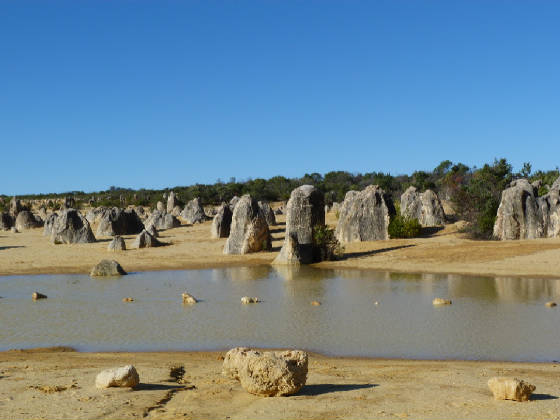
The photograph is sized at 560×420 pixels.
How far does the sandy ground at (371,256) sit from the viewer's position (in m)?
17.5

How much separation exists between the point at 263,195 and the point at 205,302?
139 feet

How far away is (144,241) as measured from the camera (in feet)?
79.0

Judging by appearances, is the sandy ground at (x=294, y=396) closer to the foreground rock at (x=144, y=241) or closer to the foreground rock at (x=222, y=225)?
the foreground rock at (x=144, y=241)

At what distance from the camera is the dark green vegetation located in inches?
949

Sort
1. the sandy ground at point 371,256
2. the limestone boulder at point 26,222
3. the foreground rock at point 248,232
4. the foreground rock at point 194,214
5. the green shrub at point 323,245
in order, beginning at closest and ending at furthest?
the sandy ground at point 371,256
the green shrub at point 323,245
the foreground rock at point 248,232
the foreground rock at point 194,214
the limestone boulder at point 26,222

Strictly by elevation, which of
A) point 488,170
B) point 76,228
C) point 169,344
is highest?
point 488,170

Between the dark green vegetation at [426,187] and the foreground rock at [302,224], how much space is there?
450cm

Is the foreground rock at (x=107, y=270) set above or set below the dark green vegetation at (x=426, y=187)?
below

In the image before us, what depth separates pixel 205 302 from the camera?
12.5 metres

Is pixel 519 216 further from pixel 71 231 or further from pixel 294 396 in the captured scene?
pixel 294 396

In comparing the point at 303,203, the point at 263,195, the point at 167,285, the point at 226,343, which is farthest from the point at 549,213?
the point at 263,195

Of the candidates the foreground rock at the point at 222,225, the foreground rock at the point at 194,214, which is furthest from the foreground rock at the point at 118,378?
the foreground rock at the point at 194,214

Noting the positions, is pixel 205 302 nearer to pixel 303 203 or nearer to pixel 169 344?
pixel 169 344

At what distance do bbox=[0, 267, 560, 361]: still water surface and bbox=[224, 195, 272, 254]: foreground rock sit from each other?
5768 millimetres
